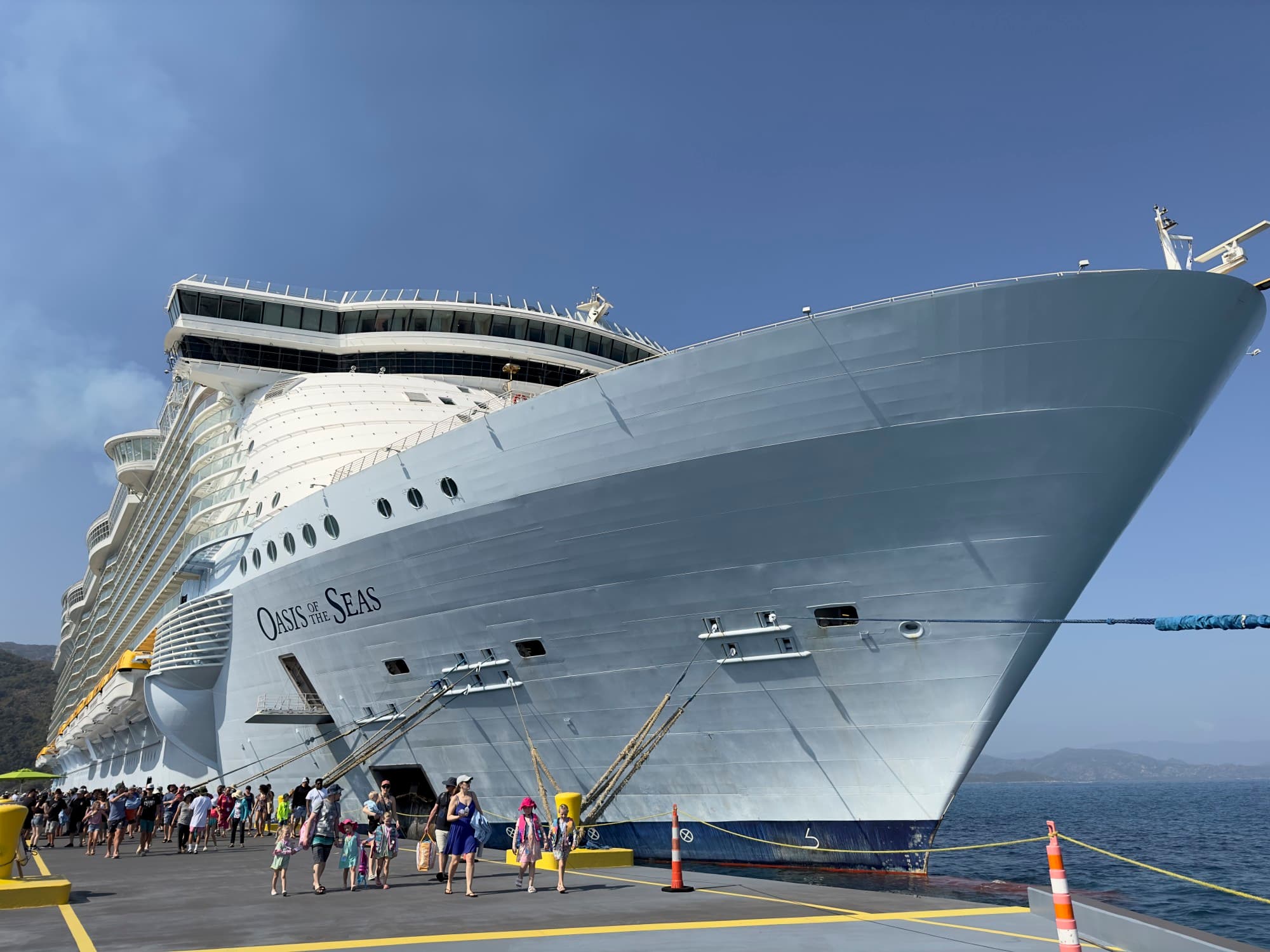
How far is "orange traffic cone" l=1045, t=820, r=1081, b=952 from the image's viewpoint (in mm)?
5211

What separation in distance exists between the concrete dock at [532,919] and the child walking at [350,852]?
192mm

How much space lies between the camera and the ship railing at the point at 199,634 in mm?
21453

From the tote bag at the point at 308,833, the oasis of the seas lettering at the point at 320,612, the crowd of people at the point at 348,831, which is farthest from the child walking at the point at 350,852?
the oasis of the seas lettering at the point at 320,612

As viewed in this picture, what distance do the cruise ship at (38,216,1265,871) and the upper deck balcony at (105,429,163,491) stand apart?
2570 centimetres

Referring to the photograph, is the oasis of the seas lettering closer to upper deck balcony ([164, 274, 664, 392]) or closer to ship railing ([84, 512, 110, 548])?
upper deck balcony ([164, 274, 664, 392])

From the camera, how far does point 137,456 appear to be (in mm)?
40219

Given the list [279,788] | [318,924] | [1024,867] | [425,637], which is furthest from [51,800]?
[1024,867]

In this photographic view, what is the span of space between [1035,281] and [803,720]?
6.15 m

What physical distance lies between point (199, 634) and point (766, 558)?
15.8 metres

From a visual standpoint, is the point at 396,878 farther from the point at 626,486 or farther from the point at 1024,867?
the point at 1024,867

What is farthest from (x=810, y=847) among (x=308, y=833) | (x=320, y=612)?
(x=320, y=612)

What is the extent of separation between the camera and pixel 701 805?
517 inches

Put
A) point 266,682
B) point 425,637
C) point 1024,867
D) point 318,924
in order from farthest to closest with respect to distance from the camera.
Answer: point 1024,867
point 266,682
point 425,637
point 318,924

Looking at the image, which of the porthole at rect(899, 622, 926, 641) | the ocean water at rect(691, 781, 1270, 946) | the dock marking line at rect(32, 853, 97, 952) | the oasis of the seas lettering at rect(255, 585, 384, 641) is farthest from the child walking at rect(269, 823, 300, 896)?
the porthole at rect(899, 622, 926, 641)
